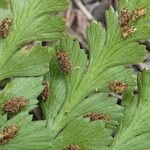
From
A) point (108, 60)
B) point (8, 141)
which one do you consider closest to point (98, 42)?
point (108, 60)

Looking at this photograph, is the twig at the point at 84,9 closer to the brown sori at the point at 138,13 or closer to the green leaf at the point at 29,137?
the brown sori at the point at 138,13

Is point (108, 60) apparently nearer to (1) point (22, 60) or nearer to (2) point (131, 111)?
(2) point (131, 111)

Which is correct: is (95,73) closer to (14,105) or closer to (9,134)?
(14,105)

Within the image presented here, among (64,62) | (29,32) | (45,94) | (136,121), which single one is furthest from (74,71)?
(136,121)

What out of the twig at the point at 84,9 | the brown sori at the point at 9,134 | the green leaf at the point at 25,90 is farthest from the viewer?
the twig at the point at 84,9

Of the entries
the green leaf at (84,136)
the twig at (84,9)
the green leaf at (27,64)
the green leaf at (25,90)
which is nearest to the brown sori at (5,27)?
the green leaf at (27,64)
